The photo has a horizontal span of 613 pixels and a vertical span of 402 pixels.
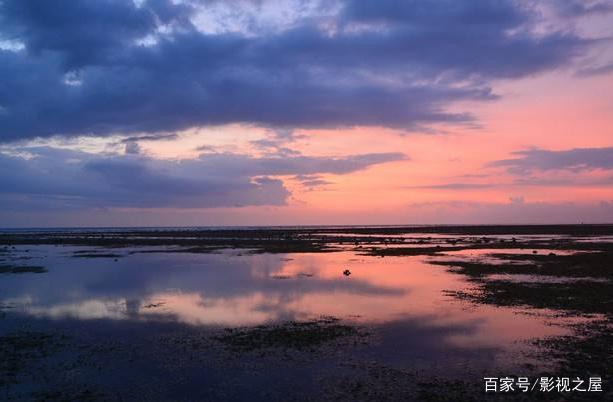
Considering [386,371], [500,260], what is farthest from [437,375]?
[500,260]

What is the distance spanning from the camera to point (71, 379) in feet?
44.6

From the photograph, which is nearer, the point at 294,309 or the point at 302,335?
the point at 302,335

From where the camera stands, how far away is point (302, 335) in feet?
60.4

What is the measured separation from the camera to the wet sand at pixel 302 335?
1300 cm

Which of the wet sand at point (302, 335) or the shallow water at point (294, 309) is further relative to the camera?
the shallow water at point (294, 309)

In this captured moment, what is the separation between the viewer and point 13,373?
46.1ft

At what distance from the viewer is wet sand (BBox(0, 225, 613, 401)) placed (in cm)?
1300

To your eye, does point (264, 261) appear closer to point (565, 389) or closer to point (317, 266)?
point (317, 266)

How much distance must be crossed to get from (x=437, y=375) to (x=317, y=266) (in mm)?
30799

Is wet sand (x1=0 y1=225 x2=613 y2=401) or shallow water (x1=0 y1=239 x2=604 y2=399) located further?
shallow water (x1=0 y1=239 x2=604 y2=399)

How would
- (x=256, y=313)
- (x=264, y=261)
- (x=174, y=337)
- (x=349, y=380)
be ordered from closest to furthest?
(x=349, y=380) < (x=174, y=337) < (x=256, y=313) < (x=264, y=261)

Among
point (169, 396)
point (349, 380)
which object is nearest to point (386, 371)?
point (349, 380)

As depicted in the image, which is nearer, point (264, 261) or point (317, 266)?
point (317, 266)

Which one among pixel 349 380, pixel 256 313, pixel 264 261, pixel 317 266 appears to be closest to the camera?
pixel 349 380
